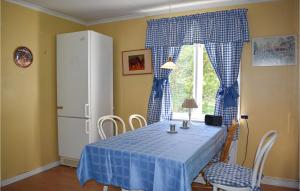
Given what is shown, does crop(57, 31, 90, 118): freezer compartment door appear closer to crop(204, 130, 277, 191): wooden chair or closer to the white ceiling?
the white ceiling

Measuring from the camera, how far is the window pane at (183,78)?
3674 millimetres

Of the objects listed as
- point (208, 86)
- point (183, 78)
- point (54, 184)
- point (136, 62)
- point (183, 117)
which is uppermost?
point (136, 62)

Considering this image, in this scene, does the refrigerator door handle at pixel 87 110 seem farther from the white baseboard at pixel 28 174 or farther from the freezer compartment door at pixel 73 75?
the white baseboard at pixel 28 174

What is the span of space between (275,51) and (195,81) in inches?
43.6

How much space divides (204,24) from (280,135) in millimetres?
1772

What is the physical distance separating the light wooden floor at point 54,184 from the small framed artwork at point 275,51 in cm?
158

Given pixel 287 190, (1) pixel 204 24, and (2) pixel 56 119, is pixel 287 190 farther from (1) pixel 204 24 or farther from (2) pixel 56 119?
(2) pixel 56 119

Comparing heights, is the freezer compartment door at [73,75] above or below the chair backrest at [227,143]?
above

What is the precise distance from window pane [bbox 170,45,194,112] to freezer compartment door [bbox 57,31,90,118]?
1.29 metres

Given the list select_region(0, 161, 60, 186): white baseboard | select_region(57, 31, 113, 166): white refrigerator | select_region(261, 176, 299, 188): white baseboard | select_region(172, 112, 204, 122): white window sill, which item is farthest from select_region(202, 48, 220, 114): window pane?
select_region(0, 161, 60, 186): white baseboard

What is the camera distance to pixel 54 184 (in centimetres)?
319

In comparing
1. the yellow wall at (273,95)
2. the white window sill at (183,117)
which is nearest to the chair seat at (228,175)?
the yellow wall at (273,95)

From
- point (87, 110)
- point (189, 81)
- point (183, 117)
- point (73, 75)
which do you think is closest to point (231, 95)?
point (189, 81)

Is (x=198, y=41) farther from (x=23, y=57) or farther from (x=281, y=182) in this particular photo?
(x=23, y=57)
